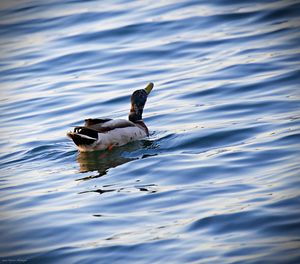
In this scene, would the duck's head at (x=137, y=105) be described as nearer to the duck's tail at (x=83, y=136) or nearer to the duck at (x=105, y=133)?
the duck at (x=105, y=133)

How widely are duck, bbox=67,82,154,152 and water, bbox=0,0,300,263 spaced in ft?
0.47

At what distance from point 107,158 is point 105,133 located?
444mm

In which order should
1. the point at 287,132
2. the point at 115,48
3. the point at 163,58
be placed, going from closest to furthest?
the point at 287,132
the point at 163,58
the point at 115,48

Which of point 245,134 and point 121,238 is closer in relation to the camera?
point 121,238

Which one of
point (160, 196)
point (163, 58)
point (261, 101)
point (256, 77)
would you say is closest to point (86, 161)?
point (160, 196)

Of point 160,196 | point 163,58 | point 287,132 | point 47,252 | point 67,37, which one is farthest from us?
point 67,37

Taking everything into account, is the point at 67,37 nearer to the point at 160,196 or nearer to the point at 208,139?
the point at 208,139

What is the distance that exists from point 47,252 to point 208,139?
4.09 meters

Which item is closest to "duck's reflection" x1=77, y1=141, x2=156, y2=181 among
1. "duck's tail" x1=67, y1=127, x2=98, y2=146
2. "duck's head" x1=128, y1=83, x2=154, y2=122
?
"duck's tail" x1=67, y1=127, x2=98, y2=146

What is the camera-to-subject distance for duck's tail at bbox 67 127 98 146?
11422mm

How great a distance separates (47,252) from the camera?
7840mm

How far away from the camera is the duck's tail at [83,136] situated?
1142 cm

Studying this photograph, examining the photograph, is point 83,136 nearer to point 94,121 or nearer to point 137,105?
point 94,121

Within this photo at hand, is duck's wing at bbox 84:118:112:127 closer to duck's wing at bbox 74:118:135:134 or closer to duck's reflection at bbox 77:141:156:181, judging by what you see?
duck's wing at bbox 74:118:135:134
